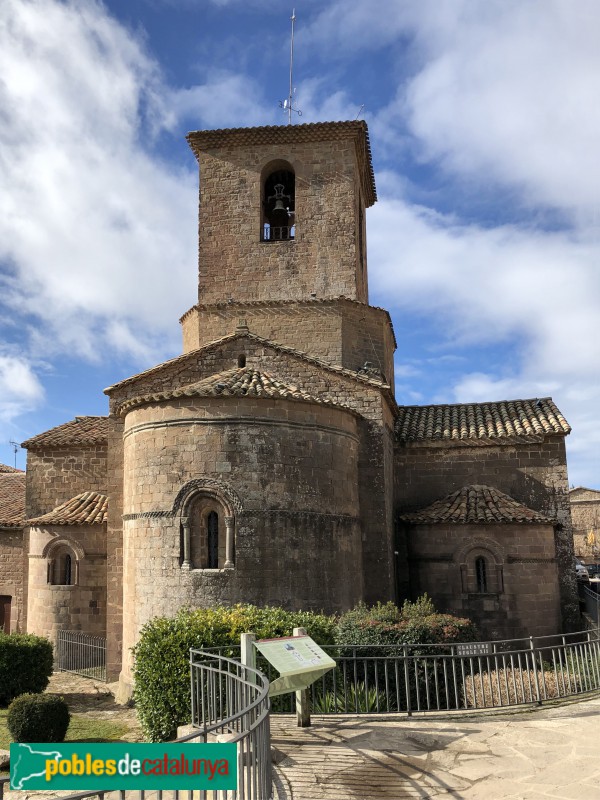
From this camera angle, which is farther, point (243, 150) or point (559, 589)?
point (243, 150)

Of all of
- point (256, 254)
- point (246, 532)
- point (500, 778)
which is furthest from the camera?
point (256, 254)

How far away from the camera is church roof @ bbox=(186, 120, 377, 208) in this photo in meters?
20.9

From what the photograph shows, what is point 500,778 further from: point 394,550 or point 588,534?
point 588,534

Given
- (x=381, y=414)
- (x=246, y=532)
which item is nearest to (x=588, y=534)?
(x=381, y=414)

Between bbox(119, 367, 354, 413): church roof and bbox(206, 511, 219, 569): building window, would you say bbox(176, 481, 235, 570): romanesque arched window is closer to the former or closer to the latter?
bbox(206, 511, 219, 569): building window

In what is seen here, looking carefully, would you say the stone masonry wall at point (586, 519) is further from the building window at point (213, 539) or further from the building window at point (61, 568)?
the building window at point (213, 539)

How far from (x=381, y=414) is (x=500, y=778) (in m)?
11.0

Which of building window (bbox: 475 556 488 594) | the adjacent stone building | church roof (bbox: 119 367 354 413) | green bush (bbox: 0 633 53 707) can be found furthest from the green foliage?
the adjacent stone building

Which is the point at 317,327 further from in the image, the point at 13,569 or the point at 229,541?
the point at 13,569

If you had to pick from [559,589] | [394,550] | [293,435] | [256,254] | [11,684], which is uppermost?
[256,254]

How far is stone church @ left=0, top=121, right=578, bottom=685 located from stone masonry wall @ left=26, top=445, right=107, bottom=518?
0.04 m

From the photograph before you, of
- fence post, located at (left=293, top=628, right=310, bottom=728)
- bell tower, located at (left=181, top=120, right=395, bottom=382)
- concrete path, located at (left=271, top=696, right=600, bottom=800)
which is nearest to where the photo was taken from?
concrete path, located at (left=271, top=696, right=600, bottom=800)

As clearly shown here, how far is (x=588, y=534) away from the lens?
178ft

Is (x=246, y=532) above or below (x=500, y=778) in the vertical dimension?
above
